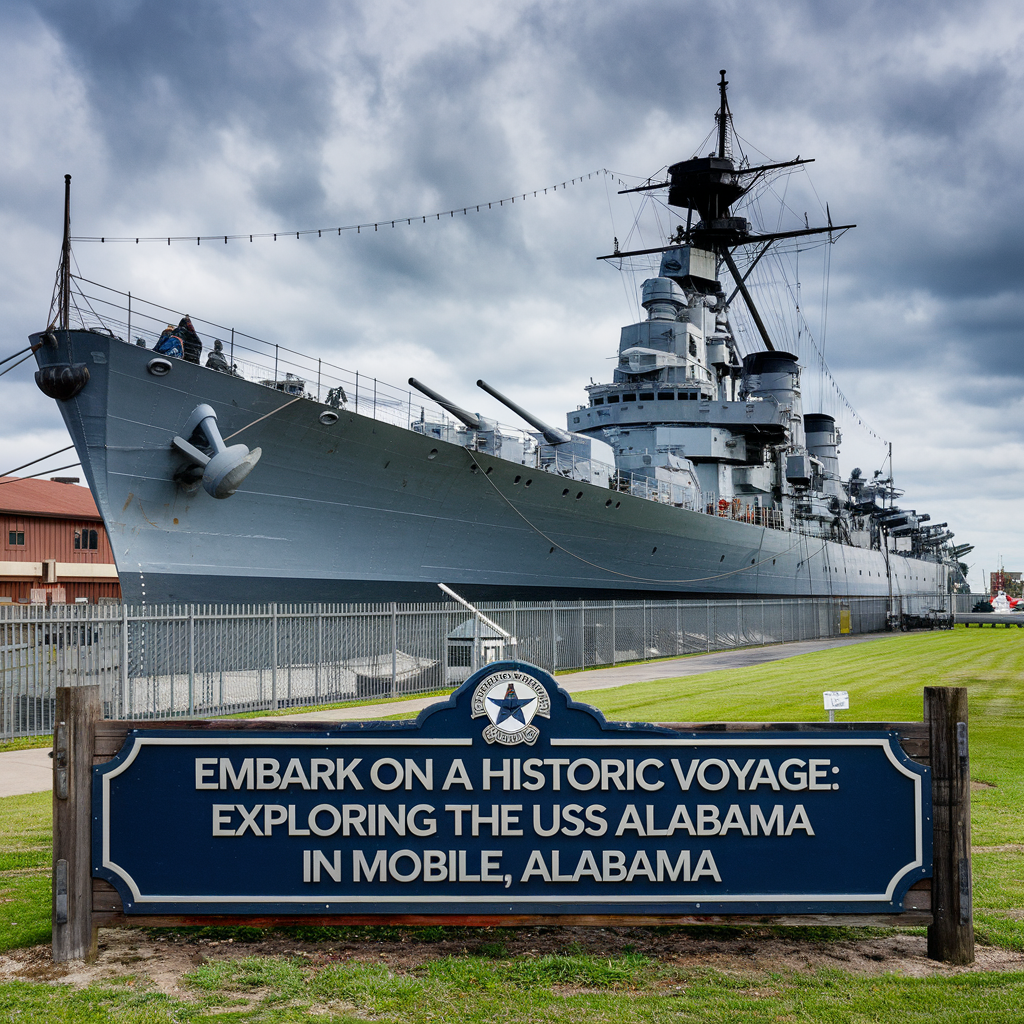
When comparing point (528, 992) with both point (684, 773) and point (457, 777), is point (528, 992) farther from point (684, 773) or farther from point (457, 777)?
point (684, 773)

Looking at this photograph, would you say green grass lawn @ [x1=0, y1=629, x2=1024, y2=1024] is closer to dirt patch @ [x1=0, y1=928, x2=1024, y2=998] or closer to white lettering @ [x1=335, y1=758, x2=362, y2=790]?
dirt patch @ [x1=0, y1=928, x2=1024, y2=998]

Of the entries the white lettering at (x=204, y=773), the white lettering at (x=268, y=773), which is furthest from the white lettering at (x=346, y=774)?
the white lettering at (x=204, y=773)

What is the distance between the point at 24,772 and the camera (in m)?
9.04

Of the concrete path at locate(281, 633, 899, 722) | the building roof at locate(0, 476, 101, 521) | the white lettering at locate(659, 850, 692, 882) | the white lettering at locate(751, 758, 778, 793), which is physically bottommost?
the concrete path at locate(281, 633, 899, 722)

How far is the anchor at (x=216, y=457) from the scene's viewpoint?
13688 millimetres

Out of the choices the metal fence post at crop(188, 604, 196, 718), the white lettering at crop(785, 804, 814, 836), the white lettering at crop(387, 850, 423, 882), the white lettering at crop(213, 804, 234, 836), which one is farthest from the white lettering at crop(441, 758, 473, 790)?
the metal fence post at crop(188, 604, 196, 718)

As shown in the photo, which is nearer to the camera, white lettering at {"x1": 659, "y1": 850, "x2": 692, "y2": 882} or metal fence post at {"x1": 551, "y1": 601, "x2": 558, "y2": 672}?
white lettering at {"x1": 659, "y1": 850, "x2": 692, "y2": 882}

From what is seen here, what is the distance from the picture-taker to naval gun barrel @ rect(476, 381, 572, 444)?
72.2 ft

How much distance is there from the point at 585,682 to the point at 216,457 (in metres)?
8.15

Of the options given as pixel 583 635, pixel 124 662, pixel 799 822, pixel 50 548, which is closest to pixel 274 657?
pixel 124 662

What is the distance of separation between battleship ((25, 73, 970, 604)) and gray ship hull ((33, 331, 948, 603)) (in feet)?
0.12

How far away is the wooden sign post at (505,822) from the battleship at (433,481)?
10327 millimetres

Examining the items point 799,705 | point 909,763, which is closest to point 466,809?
point 909,763

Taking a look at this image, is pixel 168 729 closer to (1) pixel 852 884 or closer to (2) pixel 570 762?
(2) pixel 570 762
